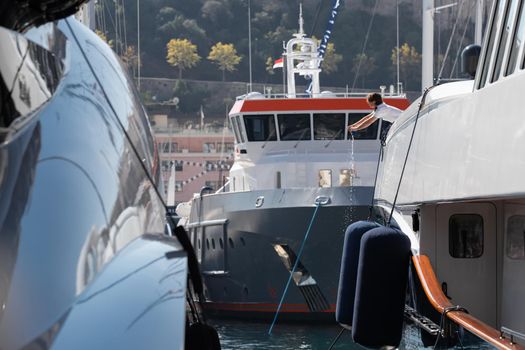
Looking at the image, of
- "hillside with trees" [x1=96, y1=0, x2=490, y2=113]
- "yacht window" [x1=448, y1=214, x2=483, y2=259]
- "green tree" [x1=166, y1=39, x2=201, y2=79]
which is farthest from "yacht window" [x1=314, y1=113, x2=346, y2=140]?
"green tree" [x1=166, y1=39, x2=201, y2=79]

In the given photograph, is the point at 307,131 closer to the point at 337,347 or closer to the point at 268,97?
the point at 268,97

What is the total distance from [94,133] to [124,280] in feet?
1.34

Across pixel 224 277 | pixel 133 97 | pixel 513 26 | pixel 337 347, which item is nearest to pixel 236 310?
pixel 224 277

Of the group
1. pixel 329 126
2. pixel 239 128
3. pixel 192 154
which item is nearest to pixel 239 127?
pixel 239 128

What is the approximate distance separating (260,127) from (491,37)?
14.8 metres

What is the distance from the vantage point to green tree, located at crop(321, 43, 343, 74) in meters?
98.5

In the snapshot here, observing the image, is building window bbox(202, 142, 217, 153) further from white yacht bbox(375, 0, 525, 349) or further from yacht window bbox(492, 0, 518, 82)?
yacht window bbox(492, 0, 518, 82)

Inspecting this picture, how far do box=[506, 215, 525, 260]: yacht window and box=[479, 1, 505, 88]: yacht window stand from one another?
52.6 inches

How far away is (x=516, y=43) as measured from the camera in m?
5.42

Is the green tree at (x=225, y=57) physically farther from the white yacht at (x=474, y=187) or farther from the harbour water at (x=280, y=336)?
the white yacht at (x=474, y=187)

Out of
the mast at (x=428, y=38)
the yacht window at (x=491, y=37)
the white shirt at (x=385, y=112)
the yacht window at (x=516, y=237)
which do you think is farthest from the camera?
the mast at (x=428, y=38)

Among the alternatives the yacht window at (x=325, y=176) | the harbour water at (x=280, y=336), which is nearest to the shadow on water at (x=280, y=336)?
the harbour water at (x=280, y=336)

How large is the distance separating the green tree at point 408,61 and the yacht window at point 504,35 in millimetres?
85749

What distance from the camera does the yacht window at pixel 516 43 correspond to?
5336 mm
